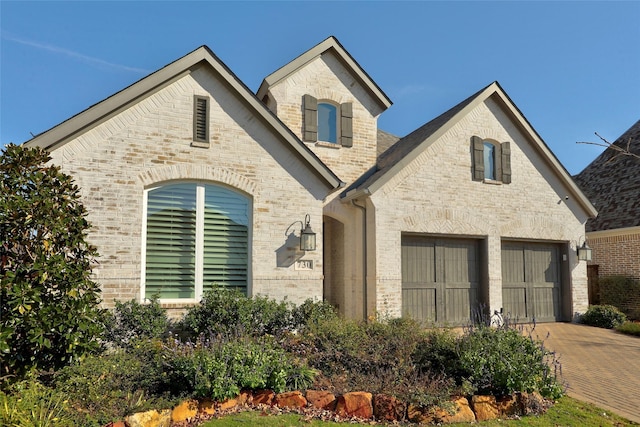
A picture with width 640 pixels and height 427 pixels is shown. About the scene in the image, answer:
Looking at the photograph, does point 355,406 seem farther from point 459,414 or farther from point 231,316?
point 231,316

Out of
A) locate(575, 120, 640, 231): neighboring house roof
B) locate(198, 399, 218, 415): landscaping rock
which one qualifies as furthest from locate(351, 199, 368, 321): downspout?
locate(575, 120, 640, 231): neighboring house roof

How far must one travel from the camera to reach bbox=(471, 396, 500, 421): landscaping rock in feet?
20.3

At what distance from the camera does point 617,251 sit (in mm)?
17453

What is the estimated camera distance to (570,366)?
9.14 metres

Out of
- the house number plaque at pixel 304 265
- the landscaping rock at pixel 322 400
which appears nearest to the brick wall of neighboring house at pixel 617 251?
the house number plaque at pixel 304 265

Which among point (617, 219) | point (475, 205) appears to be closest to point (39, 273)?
point (475, 205)

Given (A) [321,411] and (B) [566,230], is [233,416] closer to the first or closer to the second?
(A) [321,411]

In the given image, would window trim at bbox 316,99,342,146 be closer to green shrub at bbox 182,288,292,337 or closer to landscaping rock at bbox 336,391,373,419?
green shrub at bbox 182,288,292,337

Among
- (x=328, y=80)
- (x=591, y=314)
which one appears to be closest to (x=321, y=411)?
(x=328, y=80)

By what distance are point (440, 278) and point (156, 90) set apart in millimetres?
9134

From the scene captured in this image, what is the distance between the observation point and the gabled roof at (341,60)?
13555 mm

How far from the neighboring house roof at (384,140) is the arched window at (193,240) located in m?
7.90

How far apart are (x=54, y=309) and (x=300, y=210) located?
590 centimetres

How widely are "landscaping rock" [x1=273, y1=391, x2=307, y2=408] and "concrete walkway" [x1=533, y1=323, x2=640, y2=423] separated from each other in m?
3.92
